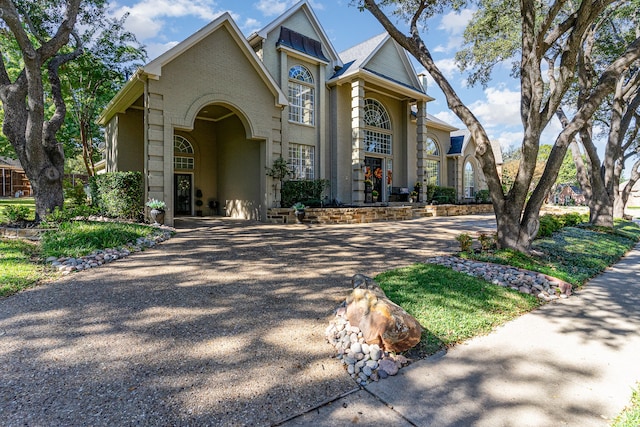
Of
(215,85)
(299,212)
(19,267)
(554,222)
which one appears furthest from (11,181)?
(554,222)

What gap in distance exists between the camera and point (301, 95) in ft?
51.1

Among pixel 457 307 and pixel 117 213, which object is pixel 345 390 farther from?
pixel 117 213

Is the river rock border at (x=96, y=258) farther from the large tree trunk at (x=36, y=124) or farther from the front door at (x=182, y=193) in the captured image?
the front door at (x=182, y=193)

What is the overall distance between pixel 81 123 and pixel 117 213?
38.0 ft

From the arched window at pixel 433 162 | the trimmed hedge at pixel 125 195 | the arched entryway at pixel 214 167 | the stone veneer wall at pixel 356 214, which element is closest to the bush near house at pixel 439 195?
the arched window at pixel 433 162

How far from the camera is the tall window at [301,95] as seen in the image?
15.2m

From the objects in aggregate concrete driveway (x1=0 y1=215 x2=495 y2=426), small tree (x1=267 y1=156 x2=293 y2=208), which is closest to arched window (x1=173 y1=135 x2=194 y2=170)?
small tree (x1=267 y1=156 x2=293 y2=208)

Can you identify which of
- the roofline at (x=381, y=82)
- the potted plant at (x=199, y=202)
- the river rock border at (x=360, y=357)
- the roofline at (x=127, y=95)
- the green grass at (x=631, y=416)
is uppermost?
the roofline at (x=381, y=82)

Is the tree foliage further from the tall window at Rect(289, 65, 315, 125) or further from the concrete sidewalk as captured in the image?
the tall window at Rect(289, 65, 315, 125)

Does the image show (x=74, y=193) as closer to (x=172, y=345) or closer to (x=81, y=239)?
(x=81, y=239)

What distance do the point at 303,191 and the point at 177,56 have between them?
6744 mm

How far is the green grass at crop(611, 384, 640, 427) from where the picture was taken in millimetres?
2238

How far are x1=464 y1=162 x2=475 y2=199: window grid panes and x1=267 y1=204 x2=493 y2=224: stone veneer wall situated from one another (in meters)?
9.33

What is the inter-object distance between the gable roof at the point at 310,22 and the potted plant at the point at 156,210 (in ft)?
27.7
